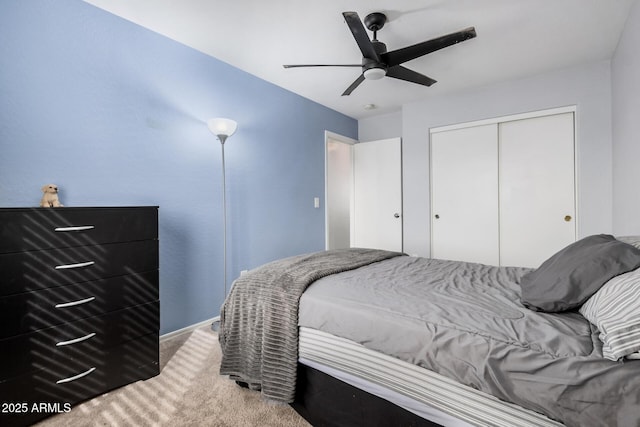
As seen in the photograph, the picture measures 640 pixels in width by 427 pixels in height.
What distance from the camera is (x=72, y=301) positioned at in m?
1.54

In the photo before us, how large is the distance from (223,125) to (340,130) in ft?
7.28

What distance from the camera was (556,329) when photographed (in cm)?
100

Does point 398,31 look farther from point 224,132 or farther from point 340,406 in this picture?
point 340,406

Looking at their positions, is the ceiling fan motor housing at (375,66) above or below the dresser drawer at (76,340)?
above

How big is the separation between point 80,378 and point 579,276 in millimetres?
2385

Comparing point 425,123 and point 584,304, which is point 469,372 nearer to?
point 584,304

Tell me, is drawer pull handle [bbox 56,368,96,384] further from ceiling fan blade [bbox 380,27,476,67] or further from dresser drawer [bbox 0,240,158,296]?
ceiling fan blade [bbox 380,27,476,67]

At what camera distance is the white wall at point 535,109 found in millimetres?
2822

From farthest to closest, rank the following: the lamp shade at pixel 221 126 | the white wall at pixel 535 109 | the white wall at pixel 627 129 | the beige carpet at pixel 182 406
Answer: the white wall at pixel 535 109, the lamp shade at pixel 221 126, the white wall at pixel 627 129, the beige carpet at pixel 182 406

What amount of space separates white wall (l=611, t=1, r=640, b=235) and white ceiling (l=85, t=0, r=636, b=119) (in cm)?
19

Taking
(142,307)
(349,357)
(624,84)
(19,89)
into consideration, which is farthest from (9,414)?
(624,84)

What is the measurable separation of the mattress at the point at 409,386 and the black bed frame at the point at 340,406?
3 centimetres

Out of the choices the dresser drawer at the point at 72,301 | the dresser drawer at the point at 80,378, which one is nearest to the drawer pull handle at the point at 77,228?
the dresser drawer at the point at 72,301

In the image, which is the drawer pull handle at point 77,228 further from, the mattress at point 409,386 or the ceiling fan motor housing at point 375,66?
the ceiling fan motor housing at point 375,66
